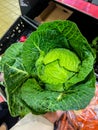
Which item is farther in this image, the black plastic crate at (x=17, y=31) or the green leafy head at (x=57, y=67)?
the black plastic crate at (x=17, y=31)

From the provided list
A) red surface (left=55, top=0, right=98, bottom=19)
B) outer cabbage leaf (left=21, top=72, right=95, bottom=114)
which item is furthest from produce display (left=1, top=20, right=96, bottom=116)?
red surface (left=55, top=0, right=98, bottom=19)

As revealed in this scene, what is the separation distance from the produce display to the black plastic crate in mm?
629

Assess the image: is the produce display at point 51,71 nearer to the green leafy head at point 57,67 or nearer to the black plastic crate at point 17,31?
the green leafy head at point 57,67

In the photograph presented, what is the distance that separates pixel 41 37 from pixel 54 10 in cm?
96

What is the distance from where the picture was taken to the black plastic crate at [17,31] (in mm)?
1400

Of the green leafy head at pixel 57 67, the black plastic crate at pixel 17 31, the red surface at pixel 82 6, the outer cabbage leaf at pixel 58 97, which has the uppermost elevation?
the green leafy head at pixel 57 67

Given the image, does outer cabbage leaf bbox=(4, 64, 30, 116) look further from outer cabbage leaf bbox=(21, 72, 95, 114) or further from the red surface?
the red surface

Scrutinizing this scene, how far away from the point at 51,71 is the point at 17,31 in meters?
0.77

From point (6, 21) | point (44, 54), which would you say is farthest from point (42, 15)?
point (6, 21)

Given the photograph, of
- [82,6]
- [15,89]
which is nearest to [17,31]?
[82,6]

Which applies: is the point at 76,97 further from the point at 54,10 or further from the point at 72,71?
the point at 54,10

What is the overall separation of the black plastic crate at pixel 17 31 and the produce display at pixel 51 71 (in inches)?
24.8

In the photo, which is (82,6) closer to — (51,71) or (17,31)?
(17,31)

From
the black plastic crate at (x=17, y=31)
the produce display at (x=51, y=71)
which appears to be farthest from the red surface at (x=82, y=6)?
the produce display at (x=51, y=71)
